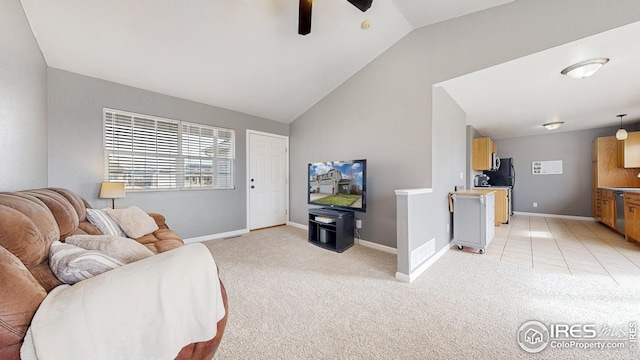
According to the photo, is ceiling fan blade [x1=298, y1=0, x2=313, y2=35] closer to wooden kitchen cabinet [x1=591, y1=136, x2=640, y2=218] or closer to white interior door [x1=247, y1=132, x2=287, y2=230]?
white interior door [x1=247, y1=132, x2=287, y2=230]

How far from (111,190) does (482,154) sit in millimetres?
6352

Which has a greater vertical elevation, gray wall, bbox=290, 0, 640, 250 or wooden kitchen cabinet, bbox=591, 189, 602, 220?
gray wall, bbox=290, 0, 640, 250

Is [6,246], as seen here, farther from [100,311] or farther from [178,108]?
[178,108]

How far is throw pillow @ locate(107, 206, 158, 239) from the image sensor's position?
6.98 ft

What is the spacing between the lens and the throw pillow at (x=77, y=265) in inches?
34.6

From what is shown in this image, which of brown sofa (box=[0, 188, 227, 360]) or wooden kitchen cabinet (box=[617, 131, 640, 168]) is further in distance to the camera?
wooden kitchen cabinet (box=[617, 131, 640, 168])

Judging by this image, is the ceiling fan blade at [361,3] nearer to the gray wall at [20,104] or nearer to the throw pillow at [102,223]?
the gray wall at [20,104]

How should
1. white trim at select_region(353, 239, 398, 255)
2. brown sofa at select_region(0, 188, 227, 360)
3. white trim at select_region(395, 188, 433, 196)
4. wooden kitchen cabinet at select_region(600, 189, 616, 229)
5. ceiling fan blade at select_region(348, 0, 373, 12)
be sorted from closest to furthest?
brown sofa at select_region(0, 188, 227, 360) → ceiling fan blade at select_region(348, 0, 373, 12) → white trim at select_region(395, 188, 433, 196) → white trim at select_region(353, 239, 398, 255) → wooden kitchen cabinet at select_region(600, 189, 616, 229)

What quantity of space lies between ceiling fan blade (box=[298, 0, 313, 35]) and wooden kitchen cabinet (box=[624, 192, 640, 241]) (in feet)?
16.6

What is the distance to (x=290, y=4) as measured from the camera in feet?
7.57

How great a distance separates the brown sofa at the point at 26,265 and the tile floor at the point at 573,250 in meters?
3.49

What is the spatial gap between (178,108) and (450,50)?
148 inches

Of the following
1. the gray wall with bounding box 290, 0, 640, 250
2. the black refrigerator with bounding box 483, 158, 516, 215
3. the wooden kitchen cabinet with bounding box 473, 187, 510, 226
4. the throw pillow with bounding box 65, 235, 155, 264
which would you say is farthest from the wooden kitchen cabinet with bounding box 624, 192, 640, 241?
the throw pillow with bounding box 65, 235, 155, 264

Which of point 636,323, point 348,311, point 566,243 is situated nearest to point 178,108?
point 348,311
